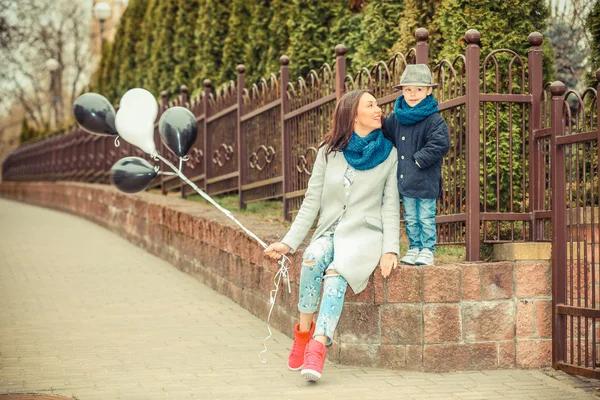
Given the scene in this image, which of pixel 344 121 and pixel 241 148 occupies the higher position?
pixel 241 148

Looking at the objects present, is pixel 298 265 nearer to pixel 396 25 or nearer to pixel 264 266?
pixel 264 266

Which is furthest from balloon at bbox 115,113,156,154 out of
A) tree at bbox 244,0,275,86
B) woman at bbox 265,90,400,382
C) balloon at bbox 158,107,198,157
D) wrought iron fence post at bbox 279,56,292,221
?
tree at bbox 244,0,275,86

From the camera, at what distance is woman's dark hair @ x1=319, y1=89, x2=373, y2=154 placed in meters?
6.00

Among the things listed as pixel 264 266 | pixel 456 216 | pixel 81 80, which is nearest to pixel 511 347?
pixel 456 216

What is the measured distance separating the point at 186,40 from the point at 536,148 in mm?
13077

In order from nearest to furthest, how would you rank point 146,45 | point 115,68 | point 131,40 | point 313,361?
point 313,361, point 146,45, point 131,40, point 115,68

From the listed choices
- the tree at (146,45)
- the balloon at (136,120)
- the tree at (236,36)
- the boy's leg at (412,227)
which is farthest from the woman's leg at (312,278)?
the tree at (146,45)

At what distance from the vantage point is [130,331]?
24.9ft

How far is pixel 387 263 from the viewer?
5891mm

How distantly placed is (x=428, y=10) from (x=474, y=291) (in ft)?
9.55

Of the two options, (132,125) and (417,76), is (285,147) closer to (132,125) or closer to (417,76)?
(132,125)

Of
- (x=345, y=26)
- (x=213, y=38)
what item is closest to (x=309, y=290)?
(x=345, y=26)

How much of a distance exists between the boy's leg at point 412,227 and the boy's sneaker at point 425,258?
0.17ft

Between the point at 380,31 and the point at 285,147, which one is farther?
the point at 380,31
